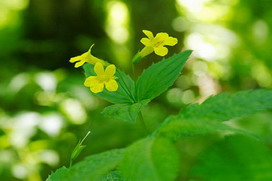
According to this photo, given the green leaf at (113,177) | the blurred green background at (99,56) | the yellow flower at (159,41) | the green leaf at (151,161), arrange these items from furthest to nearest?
the blurred green background at (99,56), the yellow flower at (159,41), the green leaf at (113,177), the green leaf at (151,161)

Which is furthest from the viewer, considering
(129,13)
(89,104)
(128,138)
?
(129,13)

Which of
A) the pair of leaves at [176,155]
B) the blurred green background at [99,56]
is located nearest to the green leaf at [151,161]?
the pair of leaves at [176,155]

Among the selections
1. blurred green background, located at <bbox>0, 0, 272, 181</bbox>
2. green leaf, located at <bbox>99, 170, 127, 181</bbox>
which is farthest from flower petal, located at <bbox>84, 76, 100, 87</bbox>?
blurred green background, located at <bbox>0, 0, 272, 181</bbox>

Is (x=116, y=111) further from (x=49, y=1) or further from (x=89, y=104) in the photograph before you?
(x=49, y=1)

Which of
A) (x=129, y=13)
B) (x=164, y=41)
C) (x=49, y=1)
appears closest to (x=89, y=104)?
(x=129, y=13)

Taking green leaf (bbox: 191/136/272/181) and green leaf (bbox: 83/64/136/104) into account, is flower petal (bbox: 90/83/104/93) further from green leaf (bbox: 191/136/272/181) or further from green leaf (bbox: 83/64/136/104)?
green leaf (bbox: 191/136/272/181)

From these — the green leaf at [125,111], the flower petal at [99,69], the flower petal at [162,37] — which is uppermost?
the flower petal at [162,37]

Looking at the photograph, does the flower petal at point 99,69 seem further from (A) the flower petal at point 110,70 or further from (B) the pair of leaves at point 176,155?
(B) the pair of leaves at point 176,155
